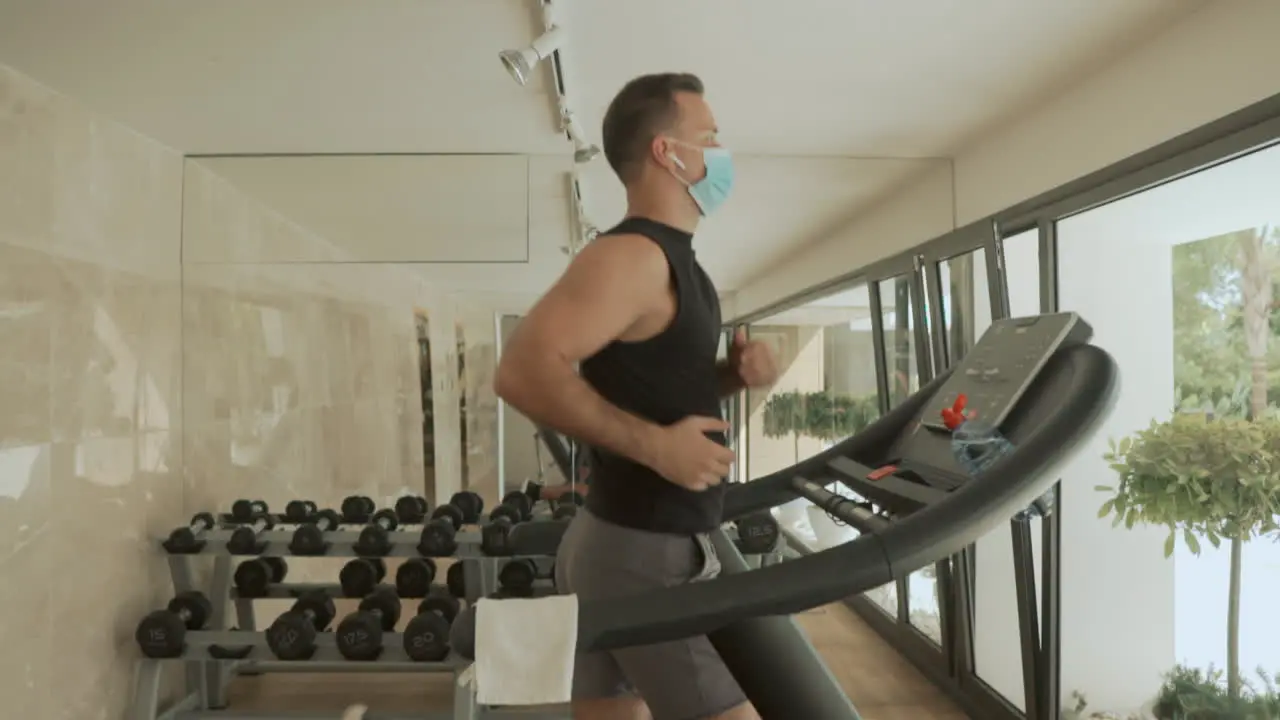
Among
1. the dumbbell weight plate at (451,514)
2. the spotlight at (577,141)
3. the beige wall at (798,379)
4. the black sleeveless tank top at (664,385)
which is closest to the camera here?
the black sleeveless tank top at (664,385)

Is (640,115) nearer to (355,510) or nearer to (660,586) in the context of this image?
(660,586)

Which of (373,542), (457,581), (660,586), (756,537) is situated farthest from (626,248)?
(457,581)

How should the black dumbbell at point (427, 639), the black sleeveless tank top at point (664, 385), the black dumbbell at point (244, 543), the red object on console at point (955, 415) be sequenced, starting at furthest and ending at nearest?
the black dumbbell at point (244, 543)
the black dumbbell at point (427, 639)
the red object on console at point (955, 415)
the black sleeveless tank top at point (664, 385)

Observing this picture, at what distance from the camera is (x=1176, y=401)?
6.72 feet

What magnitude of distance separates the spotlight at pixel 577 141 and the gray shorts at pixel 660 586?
1530 mm

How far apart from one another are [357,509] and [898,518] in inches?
92.4

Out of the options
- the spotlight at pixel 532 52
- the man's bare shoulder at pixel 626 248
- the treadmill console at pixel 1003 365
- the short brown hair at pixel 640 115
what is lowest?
the treadmill console at pixel 1003 365

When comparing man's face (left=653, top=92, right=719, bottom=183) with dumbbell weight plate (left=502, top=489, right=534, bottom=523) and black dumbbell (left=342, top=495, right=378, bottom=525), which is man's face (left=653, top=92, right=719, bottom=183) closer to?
dumbbell weight plate (left=502, top=489, right=534, bottom=523)

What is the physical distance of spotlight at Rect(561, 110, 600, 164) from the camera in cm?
236

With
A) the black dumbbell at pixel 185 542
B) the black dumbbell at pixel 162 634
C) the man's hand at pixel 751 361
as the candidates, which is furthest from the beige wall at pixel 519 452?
the man's hand at pixel 751 361

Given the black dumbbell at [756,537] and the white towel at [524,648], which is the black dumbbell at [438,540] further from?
the white towel at [524,648]

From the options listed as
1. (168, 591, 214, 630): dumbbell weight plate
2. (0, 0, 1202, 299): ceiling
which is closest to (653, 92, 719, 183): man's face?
(0, 0, 1202, 299): ceiling

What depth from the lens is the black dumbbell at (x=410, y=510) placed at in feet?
9.80

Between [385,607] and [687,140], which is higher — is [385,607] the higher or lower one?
the lower one
